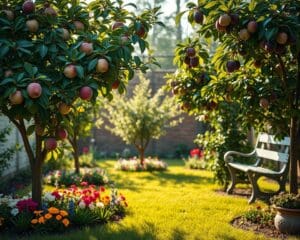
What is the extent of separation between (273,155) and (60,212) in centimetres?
396

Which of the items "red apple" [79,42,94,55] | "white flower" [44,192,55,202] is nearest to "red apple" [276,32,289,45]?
"red apple" [79,42,94,55]

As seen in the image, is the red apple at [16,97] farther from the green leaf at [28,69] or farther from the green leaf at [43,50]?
the green leaf at [43,50]

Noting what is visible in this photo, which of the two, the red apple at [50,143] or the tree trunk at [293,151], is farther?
the tree trunk at [293,151]

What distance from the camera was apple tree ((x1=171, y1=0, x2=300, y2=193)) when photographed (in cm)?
402

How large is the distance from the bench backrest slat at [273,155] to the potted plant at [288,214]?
75.2 inches

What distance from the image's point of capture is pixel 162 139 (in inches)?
631

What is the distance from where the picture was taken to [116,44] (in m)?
4.18

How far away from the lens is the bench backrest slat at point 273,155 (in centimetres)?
693

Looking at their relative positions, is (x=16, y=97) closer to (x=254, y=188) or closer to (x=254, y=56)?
(x=254, y=56)

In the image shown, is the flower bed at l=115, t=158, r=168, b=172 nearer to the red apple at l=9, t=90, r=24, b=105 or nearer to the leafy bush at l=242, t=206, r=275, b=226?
the leafy bush at l=242, t=206, r=275, b=226

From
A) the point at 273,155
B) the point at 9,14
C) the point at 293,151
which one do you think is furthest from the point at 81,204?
the point at 273,155

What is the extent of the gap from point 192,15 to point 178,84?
204 cm

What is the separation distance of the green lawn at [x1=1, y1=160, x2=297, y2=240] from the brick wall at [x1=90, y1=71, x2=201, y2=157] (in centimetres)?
628

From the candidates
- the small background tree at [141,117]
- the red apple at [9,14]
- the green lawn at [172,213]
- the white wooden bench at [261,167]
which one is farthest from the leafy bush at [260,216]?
the small background tree at [141,117]
